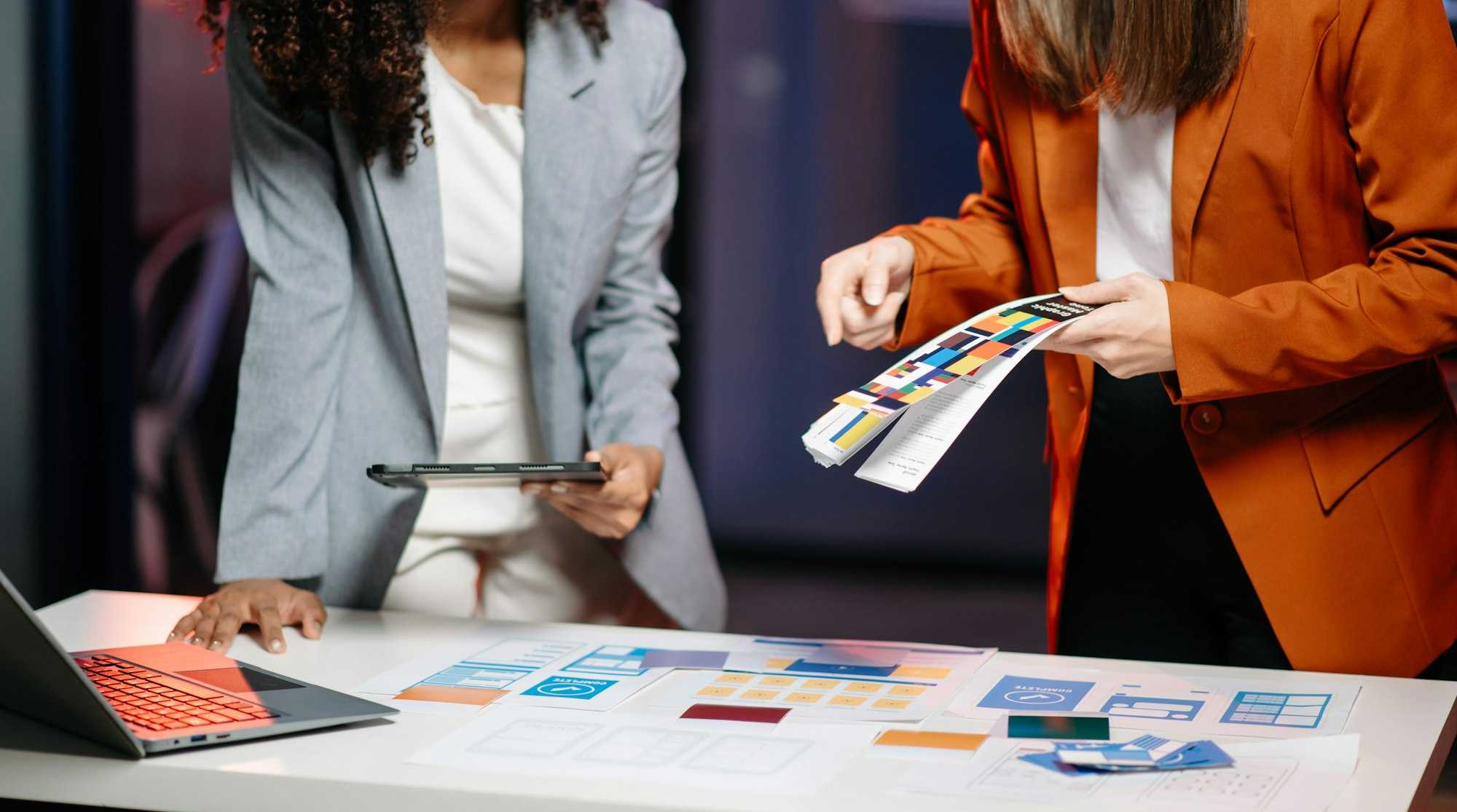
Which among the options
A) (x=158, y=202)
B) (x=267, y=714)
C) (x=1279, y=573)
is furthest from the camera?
(x=158, y=202)

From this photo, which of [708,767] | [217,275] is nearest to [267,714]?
[708,767]

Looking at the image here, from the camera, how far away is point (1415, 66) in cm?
150

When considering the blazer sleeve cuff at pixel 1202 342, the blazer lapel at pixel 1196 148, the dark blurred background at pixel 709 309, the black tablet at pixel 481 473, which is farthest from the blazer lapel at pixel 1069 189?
the dark blurred background at pixel 709 309

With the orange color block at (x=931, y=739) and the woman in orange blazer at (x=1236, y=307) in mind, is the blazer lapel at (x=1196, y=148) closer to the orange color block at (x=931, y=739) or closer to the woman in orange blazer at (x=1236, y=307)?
the woman in orange blazer at (x=1236, y=307)

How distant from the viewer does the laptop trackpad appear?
1509mm

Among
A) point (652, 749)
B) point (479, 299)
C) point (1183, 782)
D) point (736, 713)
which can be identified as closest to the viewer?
point (1183, 782)

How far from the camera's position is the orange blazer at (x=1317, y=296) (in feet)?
4.93

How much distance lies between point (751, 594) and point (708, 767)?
Result: 3.53 m

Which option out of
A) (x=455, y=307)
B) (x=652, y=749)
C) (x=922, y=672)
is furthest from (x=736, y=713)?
(x=455, y=307)

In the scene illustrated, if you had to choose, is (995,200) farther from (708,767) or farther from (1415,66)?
(708,767)

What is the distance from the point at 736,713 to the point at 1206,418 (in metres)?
0.61

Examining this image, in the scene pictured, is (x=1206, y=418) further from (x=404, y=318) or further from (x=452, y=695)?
(x=404, y=318)

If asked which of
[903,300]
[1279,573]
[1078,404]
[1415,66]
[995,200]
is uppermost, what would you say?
[1415,66]

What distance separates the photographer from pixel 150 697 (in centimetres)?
147
